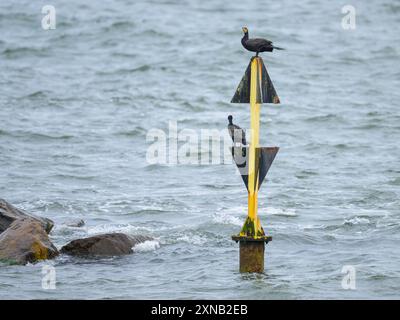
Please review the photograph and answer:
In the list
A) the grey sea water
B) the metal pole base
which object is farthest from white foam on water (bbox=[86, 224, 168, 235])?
the metal pole base

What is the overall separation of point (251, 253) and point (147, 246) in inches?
101

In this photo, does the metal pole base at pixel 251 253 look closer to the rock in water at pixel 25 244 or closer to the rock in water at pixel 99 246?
the rock in water at pixel 99 246

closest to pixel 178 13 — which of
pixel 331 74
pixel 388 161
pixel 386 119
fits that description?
pixel 331 74

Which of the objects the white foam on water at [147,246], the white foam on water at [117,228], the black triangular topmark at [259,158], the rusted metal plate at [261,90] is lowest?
the white foam on water at [147,246]

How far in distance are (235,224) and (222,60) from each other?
71.8 feet

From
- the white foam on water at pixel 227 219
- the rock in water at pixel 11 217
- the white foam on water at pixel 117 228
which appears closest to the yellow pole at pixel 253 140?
the white foam on water at pixel 117 228

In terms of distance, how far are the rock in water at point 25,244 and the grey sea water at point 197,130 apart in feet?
0.66

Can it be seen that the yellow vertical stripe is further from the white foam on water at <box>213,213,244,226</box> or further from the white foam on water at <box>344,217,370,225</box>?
the white foam on water at <box>344,217,370,225</box>

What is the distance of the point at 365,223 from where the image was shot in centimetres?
1523

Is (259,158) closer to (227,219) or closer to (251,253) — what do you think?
(251,253)

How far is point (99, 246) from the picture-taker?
13.0 meters

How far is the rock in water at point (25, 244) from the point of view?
1248 cm

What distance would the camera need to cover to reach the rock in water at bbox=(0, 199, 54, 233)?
13664 mm

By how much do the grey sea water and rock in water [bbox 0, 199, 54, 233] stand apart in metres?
0.31
